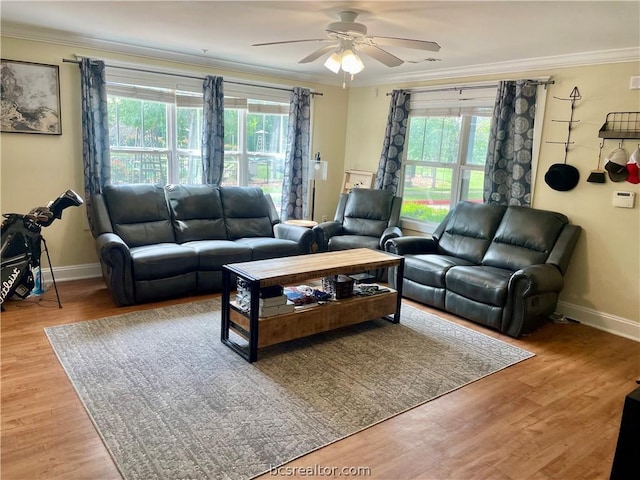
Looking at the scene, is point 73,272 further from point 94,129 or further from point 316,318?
point 316,318

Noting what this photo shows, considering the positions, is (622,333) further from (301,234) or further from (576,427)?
(301,234)

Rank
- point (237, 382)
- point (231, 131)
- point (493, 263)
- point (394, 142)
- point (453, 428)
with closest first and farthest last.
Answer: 1. point (453, 428)
2. point (237, 382)
3. point (493, 263)
4. point (231, 131)
5. point (394, 142)

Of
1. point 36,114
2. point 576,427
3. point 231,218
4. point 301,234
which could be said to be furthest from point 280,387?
point 36,114

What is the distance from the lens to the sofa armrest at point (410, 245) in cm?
483

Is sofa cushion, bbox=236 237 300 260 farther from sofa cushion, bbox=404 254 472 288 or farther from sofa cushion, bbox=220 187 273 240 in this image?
sofa cushion, bbox=404 254 472 288

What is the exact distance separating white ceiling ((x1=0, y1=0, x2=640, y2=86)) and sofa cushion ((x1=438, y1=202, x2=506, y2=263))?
1.44 metres

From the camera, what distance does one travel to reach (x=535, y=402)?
9.53 feet

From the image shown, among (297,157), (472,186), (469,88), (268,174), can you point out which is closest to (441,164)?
(472,186)

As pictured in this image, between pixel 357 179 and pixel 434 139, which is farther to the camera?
pixel 357 179

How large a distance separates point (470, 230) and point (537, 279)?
1.16 meters

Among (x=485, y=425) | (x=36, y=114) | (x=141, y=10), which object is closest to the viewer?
(x=485, y=425)

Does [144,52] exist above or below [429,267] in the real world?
above

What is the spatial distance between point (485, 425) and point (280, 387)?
1205mm

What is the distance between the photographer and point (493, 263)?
4.52m
